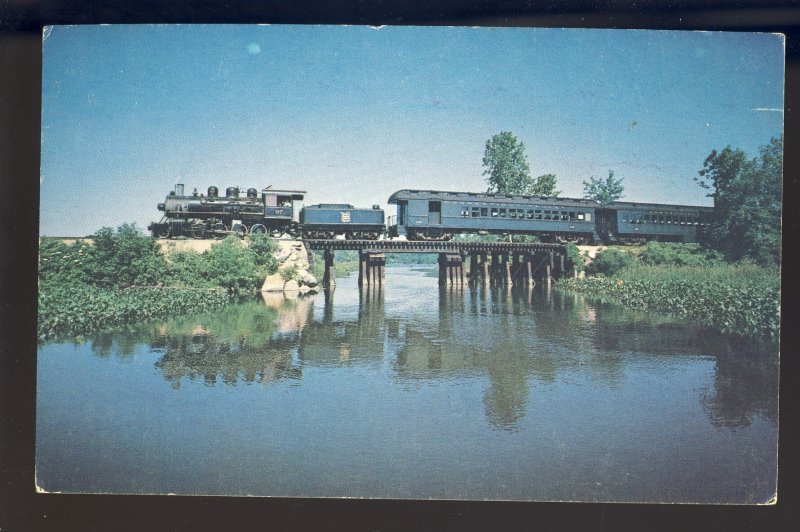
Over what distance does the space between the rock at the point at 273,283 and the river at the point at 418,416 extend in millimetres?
936

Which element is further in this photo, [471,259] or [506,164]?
[471,259]

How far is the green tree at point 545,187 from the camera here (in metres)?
6.95

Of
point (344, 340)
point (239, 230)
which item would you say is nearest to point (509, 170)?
point (344, 340)

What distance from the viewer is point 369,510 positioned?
531 centimetres

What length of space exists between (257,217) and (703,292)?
305 inches

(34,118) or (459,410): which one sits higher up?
(34,118)

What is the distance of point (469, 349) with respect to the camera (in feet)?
22.8

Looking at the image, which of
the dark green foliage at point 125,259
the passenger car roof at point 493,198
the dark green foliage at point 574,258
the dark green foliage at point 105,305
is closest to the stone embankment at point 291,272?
the dark green foliage at point 105,305

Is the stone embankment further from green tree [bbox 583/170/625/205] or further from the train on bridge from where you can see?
green tree [bbox 583/170/625/205]

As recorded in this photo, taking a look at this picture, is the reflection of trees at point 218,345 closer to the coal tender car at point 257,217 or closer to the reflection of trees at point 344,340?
the reflection of trees at point 344,340

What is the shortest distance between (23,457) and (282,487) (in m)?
3.51

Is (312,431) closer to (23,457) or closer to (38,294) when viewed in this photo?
(23,457)

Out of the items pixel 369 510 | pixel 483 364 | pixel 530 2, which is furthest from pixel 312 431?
pixel 530 2

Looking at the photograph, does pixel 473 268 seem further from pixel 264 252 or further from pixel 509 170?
pixel 264 252
